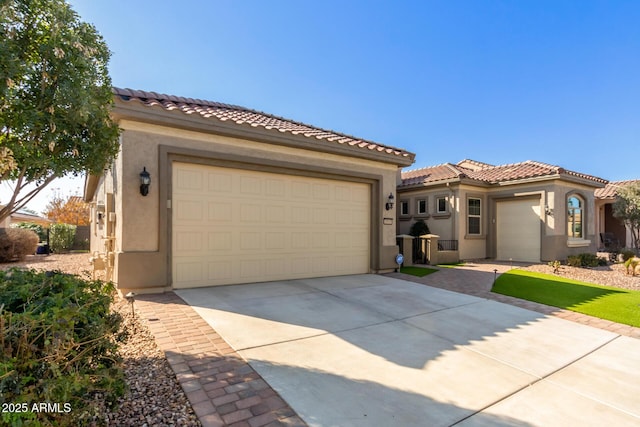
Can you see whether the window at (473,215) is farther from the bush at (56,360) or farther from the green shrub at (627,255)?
the bush at (56,360)

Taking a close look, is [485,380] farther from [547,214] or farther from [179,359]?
[547,214]

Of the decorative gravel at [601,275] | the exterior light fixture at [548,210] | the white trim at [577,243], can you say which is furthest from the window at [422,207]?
the white trim at [577,243]

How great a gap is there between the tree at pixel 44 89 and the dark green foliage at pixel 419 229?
13497mm

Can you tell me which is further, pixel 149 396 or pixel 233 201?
pixel 233 201

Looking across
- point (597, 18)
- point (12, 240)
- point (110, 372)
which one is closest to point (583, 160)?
point (597, 18)

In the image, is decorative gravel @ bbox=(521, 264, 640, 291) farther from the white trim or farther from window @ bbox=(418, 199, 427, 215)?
window @ bbox=(418, 199, 427, 215)

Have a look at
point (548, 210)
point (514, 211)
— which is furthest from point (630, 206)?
point (514, 211)

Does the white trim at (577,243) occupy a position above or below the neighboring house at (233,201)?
below

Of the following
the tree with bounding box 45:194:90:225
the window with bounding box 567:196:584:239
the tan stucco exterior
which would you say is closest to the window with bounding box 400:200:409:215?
the tan stucco exterior

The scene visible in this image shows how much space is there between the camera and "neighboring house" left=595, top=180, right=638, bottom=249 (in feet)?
65.7

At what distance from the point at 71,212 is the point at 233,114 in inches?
1047

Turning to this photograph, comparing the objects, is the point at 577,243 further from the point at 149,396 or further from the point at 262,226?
the point at 149,396

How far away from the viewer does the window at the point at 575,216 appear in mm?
14367

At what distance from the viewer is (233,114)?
352 inches
